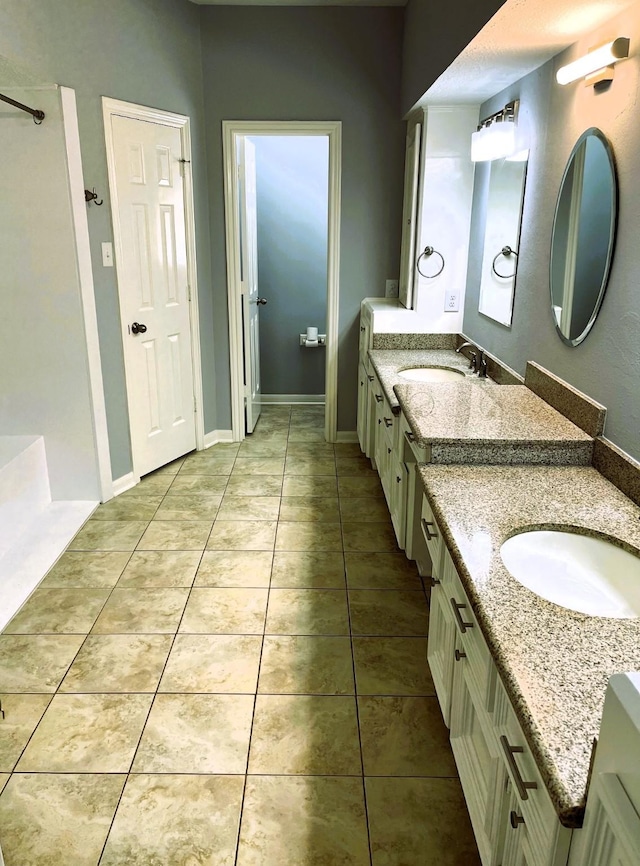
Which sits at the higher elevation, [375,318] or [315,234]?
[315,234]

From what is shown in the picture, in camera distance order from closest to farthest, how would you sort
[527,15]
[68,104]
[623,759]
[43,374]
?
[623,759]
[527,15]
[68,104]
[43,374]

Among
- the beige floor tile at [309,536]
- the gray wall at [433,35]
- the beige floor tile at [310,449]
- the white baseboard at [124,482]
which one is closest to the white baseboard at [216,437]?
the beige floor tile at [310,449]

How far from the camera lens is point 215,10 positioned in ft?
13.5

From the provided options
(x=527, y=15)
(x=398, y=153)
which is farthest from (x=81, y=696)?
(x=398, y=153)

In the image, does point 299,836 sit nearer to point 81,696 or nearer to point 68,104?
point 81,696

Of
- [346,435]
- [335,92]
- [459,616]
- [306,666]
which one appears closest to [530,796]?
[459,616]

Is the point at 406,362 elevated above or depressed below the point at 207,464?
above

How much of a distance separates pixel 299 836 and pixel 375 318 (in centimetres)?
278

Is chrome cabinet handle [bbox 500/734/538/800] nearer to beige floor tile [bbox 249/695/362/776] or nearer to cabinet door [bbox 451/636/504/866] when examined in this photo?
cabinet door [bbox 451/636/504/866]

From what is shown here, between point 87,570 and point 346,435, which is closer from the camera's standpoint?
point 87,570

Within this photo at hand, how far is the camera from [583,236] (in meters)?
2.25

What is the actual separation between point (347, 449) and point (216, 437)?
940 millimetres

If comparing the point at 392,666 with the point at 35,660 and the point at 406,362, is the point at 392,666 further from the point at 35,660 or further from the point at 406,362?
the point at 406,362

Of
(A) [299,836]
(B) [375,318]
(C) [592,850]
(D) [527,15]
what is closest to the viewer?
(C) [592,850]
